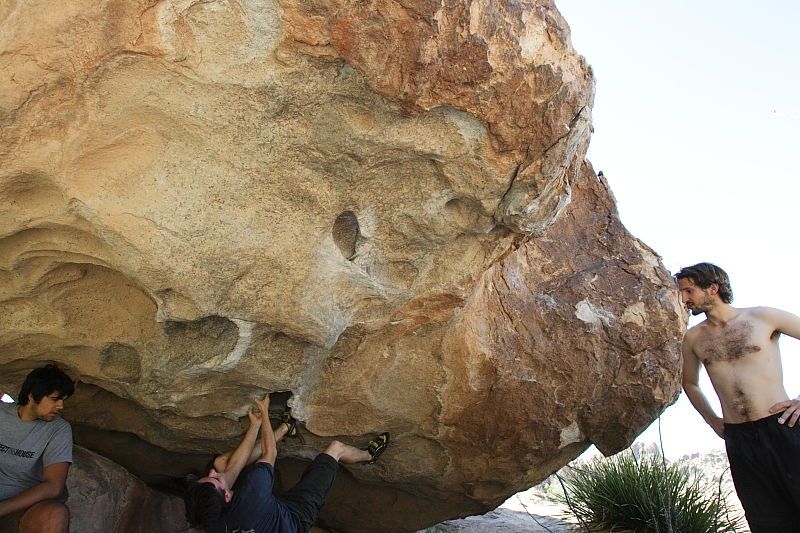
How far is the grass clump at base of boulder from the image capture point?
18.9ft

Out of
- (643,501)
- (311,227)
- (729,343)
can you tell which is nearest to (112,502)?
(311,227)

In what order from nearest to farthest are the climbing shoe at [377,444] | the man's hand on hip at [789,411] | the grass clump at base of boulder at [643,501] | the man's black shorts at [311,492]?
the man's hand on hip at [789,411] < the man's black shorts at [311,492] < the climbing shoe at [377,444] < the grass clump at base of boulder at [643,501]

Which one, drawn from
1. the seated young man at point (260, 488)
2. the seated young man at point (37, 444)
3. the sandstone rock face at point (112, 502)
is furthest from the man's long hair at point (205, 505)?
the sandstone rock face at point (112, 502)

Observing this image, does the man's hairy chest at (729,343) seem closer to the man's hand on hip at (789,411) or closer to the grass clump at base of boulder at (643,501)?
the man's hand on hip at (789,411)

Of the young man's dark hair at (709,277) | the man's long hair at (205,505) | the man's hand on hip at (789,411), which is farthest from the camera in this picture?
the young man's dark hair at (709,277)

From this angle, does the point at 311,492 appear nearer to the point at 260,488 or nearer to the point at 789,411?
the point at 260,488

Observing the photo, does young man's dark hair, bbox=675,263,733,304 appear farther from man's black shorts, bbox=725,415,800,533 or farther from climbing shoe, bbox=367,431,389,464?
climbing shoe, bbox=367,431,389,464

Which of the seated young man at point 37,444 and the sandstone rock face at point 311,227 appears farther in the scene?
the seated young man at point 37,444

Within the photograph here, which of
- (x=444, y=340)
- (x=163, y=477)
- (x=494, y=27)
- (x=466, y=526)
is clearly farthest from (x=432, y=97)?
(x=466, y=526)

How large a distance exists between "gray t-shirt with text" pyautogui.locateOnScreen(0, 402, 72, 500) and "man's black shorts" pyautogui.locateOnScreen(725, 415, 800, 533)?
3322 mm

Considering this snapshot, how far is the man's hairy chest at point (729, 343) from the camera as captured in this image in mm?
4004

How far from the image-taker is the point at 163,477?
197 inches

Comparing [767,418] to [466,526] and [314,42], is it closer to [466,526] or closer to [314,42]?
[314,42]

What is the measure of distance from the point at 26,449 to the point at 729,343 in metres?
3.54
